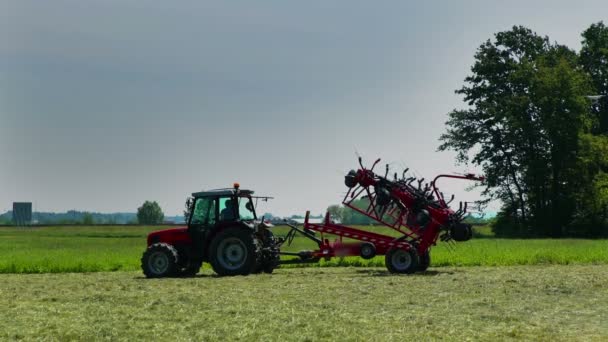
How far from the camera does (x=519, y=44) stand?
59281 mm

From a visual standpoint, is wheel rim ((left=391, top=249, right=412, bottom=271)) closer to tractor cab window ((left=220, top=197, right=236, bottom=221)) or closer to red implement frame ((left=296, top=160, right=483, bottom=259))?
red implement frame ((left=296, top=160, right=483, bottom=259))

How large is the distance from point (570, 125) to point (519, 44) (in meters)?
8.33

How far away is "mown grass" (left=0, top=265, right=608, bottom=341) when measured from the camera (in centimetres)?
1025

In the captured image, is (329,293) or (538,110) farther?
(538,110)

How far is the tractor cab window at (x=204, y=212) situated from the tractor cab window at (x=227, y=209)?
8.9 inches

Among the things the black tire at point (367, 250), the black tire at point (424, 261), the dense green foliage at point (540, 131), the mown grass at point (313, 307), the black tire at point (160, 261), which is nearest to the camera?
the mown grass at point (313, 307)

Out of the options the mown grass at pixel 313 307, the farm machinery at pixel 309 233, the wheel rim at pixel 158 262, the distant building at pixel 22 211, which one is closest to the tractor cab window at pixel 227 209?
the farm machinery at pixel 309 233

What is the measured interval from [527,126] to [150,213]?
436ft

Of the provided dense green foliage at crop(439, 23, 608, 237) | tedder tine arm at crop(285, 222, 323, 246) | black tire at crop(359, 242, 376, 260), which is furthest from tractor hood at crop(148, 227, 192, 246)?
dense green foliage at crop(439, 23, 608, 237)

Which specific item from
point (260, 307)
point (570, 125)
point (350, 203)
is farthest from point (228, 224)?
point (570, 125)

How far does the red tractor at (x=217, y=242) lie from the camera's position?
1886cm

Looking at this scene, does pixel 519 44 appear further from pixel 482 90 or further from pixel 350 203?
pixel 350 203

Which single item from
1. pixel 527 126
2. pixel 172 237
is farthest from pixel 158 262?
pixel 527 126

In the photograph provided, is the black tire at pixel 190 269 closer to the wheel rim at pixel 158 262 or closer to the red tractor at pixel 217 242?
the red tractor at pixel 217 242
